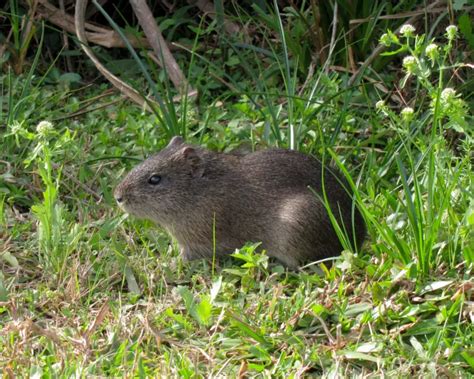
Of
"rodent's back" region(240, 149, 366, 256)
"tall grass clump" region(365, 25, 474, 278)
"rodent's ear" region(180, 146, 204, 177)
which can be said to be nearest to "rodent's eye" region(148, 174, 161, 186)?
"rodent's ear" region(180, 146, 204, 177)

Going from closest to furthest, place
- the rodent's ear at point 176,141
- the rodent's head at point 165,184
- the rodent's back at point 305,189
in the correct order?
the rodent's back at point 305,189
the rodent's head at point 165,184
the rodent's ear at point 176,141

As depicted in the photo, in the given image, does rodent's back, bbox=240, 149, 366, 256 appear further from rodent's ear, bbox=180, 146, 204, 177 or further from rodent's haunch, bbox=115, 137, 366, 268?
rodent's ear, bbox=180, 146, 204, 177

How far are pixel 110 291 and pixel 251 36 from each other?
3324mm

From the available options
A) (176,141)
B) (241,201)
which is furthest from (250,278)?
(176,141)

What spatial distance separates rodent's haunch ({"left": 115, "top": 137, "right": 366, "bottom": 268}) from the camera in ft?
17.2

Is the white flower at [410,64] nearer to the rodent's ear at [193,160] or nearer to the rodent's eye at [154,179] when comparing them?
the rodent's ear at [193,160]

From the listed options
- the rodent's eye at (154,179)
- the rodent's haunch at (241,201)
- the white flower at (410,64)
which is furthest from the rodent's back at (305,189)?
the white flower at (410,64)

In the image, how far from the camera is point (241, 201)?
5.53m

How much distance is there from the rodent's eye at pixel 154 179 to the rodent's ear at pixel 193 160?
190 mm

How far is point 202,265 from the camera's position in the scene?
5.42 meters

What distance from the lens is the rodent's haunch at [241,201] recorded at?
525 centimetres

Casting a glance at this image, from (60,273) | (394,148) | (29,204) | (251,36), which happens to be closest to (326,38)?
(251,36)

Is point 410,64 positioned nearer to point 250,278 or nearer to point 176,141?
point 250,278

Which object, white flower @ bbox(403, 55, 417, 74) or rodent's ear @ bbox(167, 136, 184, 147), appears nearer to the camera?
white flower @ bbox(403, 55, 417, 74)
